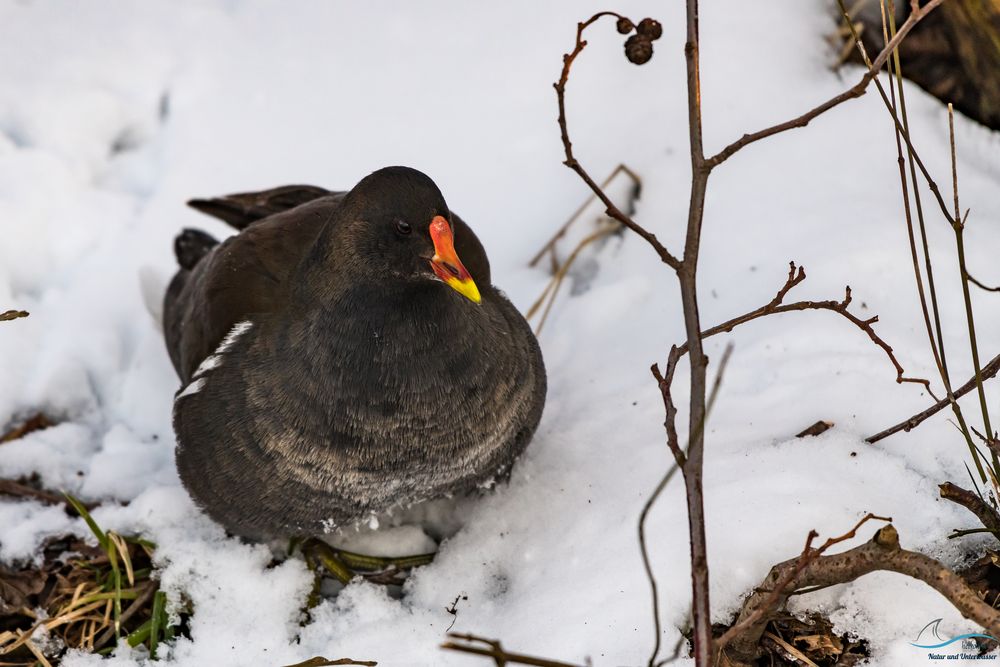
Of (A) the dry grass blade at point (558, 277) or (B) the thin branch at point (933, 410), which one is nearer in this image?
(B) the thin branch at point (933, 410)

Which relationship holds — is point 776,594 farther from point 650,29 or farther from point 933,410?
point 650,29

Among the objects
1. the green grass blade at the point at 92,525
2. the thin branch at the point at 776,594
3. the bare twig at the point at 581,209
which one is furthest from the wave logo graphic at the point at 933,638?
the green grass blade at the point at 92,525

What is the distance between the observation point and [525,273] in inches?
142

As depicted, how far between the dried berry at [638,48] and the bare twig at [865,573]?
3.58 ft

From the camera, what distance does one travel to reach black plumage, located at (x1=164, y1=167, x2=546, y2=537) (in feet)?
8.16

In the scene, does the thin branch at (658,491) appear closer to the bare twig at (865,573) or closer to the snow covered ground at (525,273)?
the bare twig at (865,573)

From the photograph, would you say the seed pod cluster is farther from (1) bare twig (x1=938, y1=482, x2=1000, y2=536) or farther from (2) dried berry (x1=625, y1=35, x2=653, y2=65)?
(1) bare twig (x1=938, y1=482, x2=1000, y2=536)

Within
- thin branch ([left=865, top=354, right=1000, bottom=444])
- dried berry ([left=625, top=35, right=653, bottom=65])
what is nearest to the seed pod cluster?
dried berry ([left=625, top=35, right=653, bottom=65])

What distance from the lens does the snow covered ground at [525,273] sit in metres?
2.50

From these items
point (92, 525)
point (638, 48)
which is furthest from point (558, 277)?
point (92, 525)

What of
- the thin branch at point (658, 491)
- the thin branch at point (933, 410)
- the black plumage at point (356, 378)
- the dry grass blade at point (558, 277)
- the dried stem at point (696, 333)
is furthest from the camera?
the dry grass blade at point (558, 277)

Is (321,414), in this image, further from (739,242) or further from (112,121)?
(112,121)

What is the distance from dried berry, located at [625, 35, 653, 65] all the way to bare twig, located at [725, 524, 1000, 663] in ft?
3.58

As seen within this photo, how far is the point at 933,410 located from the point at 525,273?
5.16ft
